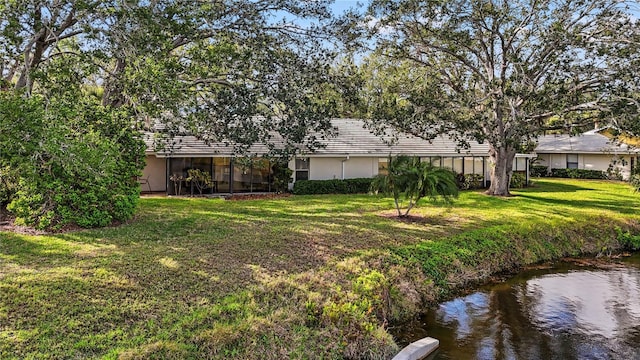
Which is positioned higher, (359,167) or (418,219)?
(359,167)

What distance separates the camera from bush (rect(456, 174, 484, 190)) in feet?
88.7

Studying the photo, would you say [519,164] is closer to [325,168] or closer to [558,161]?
[558,161]

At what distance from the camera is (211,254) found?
32.5 feet

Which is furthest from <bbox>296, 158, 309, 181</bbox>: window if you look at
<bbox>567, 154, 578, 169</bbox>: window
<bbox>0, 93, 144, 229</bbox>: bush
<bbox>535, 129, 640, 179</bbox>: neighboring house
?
<bbox>567, 154, 578, 169</bbox>: window

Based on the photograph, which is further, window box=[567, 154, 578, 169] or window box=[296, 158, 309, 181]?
window box=[567, 154, 578, 169]

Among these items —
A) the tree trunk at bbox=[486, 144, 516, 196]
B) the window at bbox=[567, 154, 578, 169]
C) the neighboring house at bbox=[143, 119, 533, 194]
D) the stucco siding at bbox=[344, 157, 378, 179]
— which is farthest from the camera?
the window at bbox=[567, 154, 578, 169]

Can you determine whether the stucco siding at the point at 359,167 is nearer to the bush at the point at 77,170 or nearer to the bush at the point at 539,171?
the bush at the point at 77,170

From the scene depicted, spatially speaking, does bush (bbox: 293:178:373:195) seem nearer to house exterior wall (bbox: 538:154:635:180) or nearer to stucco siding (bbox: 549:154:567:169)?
house exterior wall (bbox: 538:154:635:180)

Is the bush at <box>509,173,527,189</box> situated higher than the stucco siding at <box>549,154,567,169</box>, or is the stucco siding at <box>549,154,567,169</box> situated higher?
the stucco siding at <box>549,154,567,169</box>

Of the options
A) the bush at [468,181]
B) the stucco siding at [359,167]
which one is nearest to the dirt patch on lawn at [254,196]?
the stucco siding at [359,167]

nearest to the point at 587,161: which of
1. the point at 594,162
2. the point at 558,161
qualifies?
the point at 594,162

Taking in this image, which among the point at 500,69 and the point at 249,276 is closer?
the point at 249,276

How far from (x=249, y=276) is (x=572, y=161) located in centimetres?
3721

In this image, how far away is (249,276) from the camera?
29.1 feet
